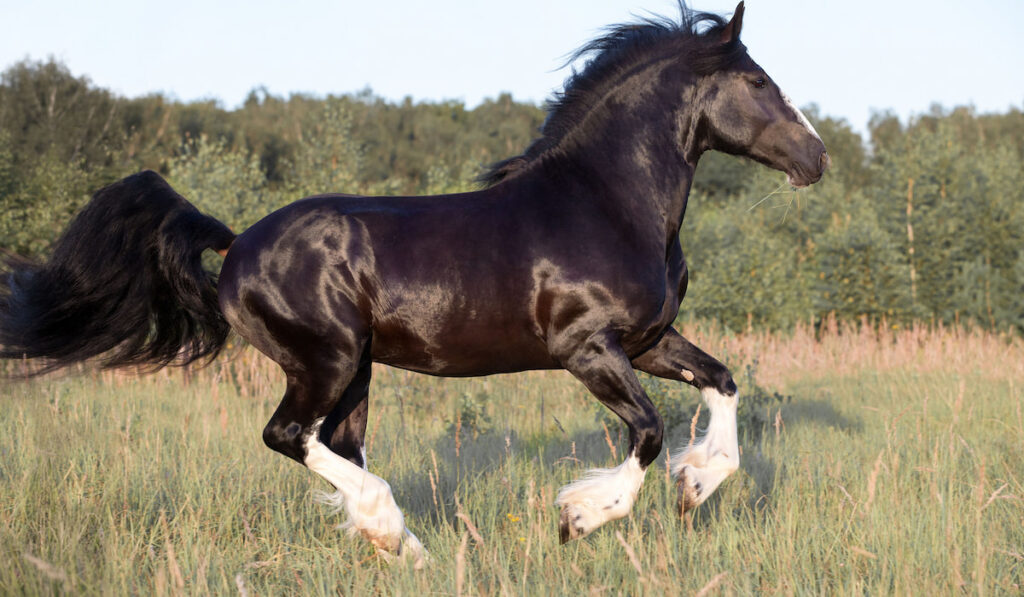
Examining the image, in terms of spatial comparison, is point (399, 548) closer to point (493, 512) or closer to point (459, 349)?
point (493, 512)

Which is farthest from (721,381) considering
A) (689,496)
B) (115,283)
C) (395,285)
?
(115,283)

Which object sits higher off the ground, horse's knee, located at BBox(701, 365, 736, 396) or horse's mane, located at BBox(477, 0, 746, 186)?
horse's mane, located at BBox(477, 0, 746, 186)

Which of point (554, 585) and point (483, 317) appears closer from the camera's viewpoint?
point (554, 585)

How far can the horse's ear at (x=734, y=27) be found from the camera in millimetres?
4031

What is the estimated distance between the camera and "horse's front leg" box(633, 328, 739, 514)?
3.88 m

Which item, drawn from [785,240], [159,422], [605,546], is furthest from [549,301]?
[785,240]

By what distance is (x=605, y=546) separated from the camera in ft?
12.7

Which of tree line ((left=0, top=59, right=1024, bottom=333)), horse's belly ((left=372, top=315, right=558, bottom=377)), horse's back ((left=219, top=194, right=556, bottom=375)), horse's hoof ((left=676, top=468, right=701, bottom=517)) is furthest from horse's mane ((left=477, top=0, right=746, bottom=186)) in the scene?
tree line ((left=0, top=59, right=1024, bottom=333))

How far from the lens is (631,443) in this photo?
3738 mm

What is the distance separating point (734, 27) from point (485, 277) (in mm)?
1771

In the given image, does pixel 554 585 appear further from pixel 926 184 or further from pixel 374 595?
pixel 926 184

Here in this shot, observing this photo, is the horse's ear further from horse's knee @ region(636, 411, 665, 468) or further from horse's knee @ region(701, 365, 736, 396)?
horse's knee @ region(636, 411, 665, 468)

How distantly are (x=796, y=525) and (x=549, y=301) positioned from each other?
1731 millimetres

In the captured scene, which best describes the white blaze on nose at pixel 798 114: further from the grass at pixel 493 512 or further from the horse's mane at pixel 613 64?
the grass at pixel 493 512
